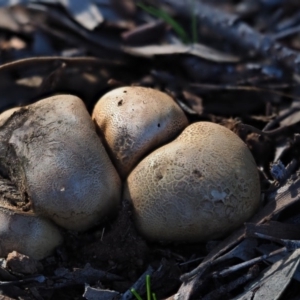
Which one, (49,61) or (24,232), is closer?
(24,232)

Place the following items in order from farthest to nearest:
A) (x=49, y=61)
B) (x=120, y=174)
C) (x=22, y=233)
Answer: (x=49, y=61) < (x=120, y=174) < (x=22, y=233)

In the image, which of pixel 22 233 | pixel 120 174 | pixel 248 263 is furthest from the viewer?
pixel 120 174

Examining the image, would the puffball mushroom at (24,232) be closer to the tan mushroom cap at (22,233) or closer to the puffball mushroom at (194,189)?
the tan mushroom cap at (22,233)

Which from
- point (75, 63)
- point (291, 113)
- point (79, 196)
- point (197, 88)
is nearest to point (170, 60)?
point (197, 88)

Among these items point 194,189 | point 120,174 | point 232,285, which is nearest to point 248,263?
point 232,285

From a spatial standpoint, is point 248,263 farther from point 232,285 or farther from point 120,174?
point 120,174

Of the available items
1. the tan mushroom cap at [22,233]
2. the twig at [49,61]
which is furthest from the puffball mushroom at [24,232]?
the twig at [49,61]
